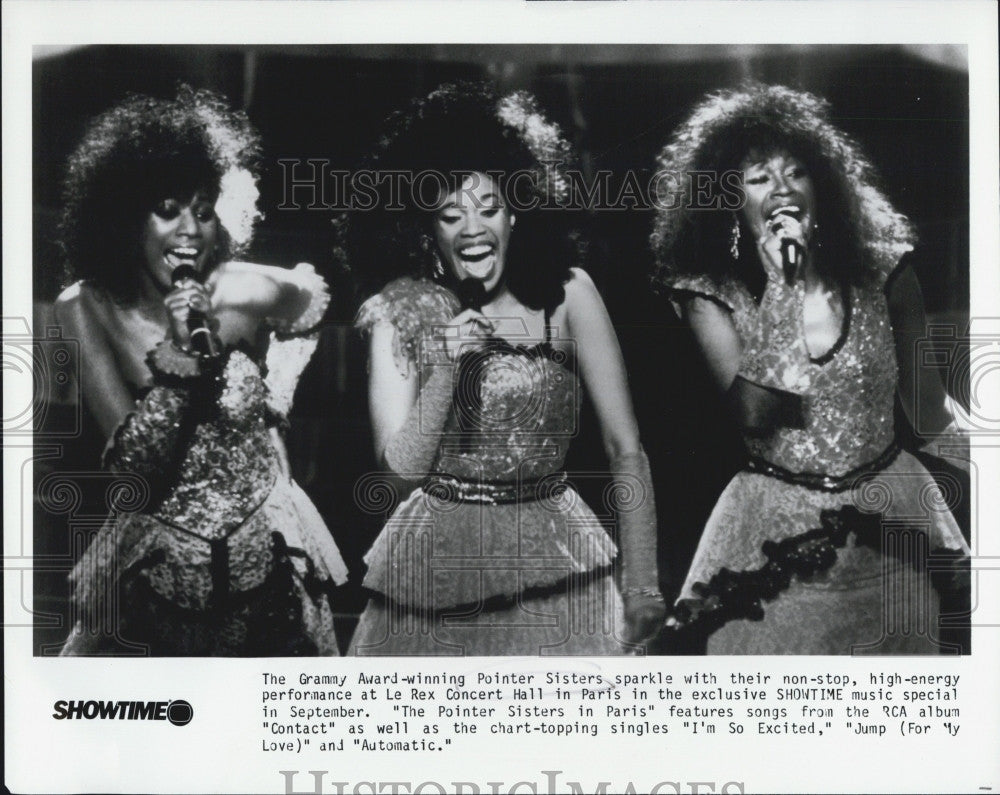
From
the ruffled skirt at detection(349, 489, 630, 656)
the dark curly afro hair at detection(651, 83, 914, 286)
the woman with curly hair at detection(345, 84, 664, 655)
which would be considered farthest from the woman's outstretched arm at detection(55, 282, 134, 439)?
the dark curly afro hair at detection(651, 83, 914, 286)

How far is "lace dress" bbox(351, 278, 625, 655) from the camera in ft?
9.00

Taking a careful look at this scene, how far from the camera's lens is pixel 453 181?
2.78 m

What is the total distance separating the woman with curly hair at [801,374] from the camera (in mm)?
2773

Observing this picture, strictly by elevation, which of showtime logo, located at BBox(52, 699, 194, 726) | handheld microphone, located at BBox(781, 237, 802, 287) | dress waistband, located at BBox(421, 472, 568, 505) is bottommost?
showtime logo, located at BBox(52, 699, 194, 726)

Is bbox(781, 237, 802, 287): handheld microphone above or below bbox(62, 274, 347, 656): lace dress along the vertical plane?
above

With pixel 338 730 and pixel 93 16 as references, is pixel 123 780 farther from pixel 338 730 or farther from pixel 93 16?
pixel 93 16

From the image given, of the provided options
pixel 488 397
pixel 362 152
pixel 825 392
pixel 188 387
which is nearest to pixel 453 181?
pixel 362 152

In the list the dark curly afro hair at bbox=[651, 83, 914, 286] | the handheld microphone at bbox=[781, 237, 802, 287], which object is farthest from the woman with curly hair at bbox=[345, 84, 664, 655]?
the handheld microphone at bbox=[781, 237, 802, 287]

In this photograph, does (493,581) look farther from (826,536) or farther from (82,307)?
(82,307)

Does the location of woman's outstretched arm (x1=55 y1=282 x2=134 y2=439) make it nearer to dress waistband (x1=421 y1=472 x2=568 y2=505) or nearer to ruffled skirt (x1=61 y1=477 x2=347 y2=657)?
ruffled skirt (x1=61 y1=477 x2=347 y2=657)

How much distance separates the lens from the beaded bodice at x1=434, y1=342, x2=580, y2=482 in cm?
274

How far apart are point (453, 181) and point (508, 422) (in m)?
0.73

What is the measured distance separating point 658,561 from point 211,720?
4.56ft

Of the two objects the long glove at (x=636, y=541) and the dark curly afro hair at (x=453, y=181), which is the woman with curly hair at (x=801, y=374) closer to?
the long glove at (x=636, y=541)
